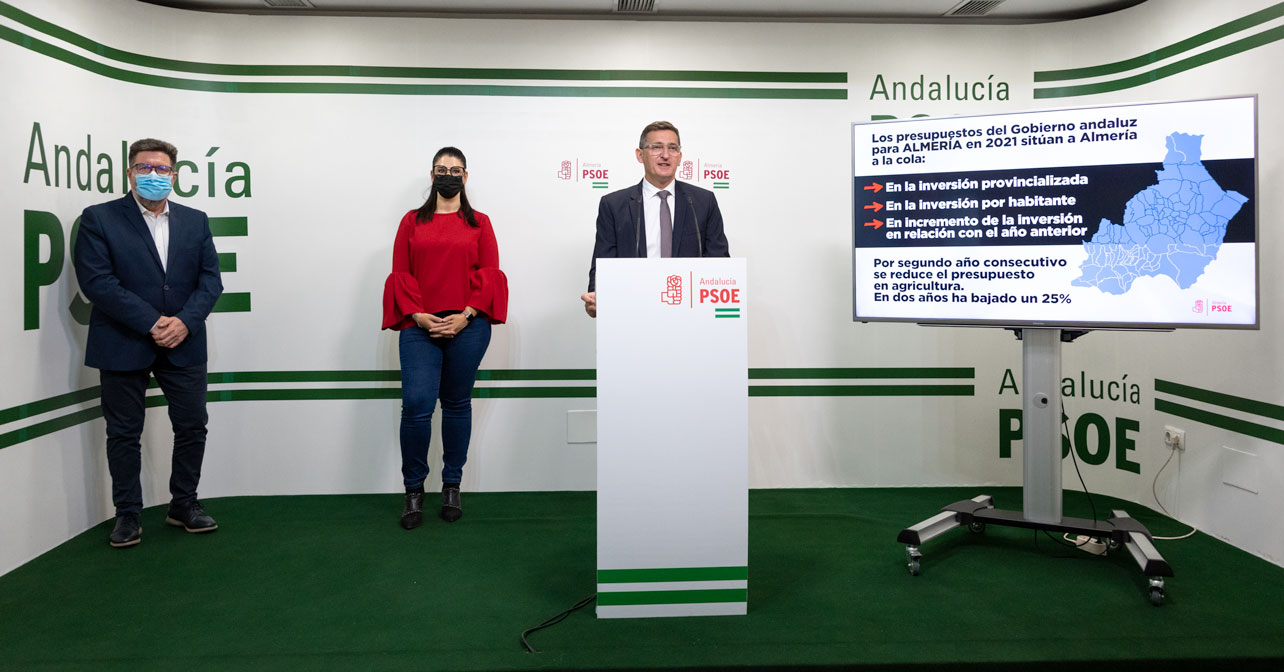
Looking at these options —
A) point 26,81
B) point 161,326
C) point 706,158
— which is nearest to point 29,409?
point 161,326

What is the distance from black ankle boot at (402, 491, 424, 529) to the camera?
3594 mm

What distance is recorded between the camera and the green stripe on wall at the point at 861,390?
4297 millimetres

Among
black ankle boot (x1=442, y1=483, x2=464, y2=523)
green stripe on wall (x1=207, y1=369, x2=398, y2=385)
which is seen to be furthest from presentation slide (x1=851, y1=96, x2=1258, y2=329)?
green stripe on wall (x1=207, y1=369, x2=398, y2=385)

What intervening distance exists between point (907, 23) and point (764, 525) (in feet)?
8.94

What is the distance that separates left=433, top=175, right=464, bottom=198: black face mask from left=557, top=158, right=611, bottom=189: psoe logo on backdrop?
0.68 meters

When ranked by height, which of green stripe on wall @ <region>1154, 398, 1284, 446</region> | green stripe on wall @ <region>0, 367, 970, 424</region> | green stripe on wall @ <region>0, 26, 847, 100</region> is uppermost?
green stripe on wall @ <region>0, 26, 847, 100</region>

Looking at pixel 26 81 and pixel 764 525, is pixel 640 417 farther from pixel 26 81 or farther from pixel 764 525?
pixel 26 81

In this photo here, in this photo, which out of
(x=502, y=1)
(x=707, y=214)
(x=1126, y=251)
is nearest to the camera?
(x=1126, y=251)

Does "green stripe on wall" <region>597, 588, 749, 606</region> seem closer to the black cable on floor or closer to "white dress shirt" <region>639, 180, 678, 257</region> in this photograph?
the black cable on floor

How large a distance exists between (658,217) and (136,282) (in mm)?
2187

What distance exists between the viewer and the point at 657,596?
8.43 ft

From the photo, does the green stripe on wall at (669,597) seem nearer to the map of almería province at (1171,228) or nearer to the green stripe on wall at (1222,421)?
the map of almería province at (1171,228)

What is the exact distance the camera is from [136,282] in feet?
10.9

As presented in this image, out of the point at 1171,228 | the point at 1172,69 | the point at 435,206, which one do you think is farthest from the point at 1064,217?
the point at 435,206
